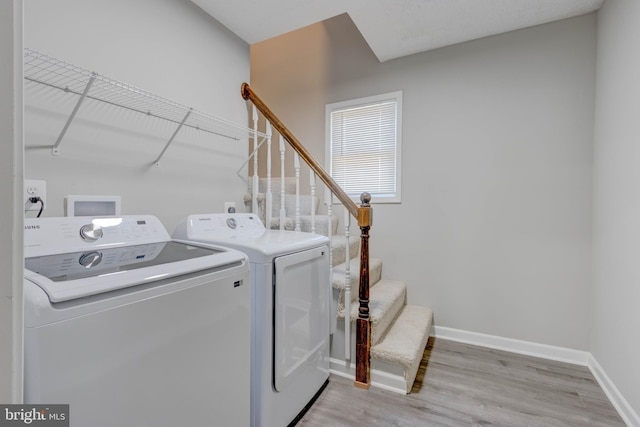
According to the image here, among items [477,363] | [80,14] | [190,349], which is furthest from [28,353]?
[477,363]

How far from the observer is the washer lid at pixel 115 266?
697 millimetres

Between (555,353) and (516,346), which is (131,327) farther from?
(555,353)

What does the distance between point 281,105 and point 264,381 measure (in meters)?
2.66

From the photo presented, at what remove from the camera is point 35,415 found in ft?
1.85

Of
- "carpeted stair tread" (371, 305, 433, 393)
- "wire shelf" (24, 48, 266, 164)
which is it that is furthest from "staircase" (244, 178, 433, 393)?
"wire shelf" (24, 48, 266, 164)

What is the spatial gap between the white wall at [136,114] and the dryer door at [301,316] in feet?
2.79

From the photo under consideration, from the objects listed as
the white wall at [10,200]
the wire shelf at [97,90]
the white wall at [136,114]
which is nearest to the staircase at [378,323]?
the white wall at [136,114]

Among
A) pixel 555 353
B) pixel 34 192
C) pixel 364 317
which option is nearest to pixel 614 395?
pixel 555 353

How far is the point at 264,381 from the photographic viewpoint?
1282 mm

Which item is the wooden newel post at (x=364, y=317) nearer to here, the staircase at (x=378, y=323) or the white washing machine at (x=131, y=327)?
the staircase at (x=378, y=323)

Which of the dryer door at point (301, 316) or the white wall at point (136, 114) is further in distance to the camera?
the dryer door at point (301, 316)

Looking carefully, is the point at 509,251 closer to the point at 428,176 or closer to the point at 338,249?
the point at 428,176

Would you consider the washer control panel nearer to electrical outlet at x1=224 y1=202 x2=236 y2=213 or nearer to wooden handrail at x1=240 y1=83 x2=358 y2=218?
electrical outlet at x1=224 y1=202 x2=236 y2=213

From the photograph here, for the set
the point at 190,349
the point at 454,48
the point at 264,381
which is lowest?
the point at 264,381
